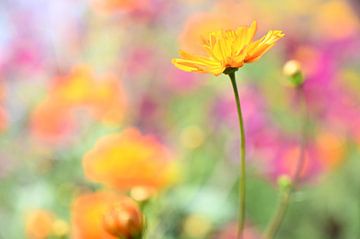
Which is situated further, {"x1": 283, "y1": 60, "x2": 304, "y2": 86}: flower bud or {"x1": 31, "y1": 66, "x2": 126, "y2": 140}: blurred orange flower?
{"x1": 31, "y1": 66, "x2": 126, "y2": 140}: blurred orange flower

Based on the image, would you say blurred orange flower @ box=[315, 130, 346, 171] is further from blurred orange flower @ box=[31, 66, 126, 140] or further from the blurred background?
blurred orange flower @ box=[31, 66, 126, 140]

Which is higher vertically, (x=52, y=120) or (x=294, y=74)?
(x=294, y=74)

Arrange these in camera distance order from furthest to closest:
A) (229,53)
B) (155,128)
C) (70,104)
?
(155,128) → (70,104) → (229,53)

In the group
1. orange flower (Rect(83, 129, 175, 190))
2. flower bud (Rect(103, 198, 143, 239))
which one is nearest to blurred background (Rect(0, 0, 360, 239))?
orange flower (Rect(83, 129, 175, 190))

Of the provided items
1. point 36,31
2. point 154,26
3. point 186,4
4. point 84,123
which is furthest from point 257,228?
point 186,4

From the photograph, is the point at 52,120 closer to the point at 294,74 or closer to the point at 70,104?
the point at 70,104

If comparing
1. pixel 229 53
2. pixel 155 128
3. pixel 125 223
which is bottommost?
pixel 155 128

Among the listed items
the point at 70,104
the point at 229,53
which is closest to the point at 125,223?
the point at 229,53
